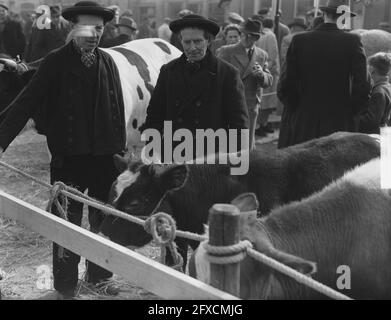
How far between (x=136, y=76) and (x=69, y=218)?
339cm

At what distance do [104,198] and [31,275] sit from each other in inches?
38.7

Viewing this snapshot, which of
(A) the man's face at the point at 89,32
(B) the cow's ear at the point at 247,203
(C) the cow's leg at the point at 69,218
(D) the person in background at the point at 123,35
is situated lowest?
(C) the cow's leg at the point at 69,218

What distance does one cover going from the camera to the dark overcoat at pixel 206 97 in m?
3.79

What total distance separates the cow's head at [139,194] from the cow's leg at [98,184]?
2.31ft

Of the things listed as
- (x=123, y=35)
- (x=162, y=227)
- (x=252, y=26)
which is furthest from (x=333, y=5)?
(x=123, y=35)

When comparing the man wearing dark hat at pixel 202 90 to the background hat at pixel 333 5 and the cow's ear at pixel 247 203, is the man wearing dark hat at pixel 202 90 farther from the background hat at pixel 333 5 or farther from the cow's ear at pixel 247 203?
the cow's ear at pixel 247 203

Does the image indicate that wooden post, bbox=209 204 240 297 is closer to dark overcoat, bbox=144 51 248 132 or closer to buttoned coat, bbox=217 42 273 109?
dark overcoat, bbox=144 51 248 132

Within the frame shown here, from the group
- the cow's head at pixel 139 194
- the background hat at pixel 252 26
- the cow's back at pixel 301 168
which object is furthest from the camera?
the background hat at pixel 252 26

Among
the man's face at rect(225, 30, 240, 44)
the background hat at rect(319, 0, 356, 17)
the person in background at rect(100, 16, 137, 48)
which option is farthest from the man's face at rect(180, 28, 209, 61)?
the person in background at rect(100, 16, 137, 48)

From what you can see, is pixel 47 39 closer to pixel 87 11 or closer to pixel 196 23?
pixel 87 11

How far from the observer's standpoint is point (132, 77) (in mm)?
6859

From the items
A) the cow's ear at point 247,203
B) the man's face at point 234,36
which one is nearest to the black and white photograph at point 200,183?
the cow's ear at point 247,203
